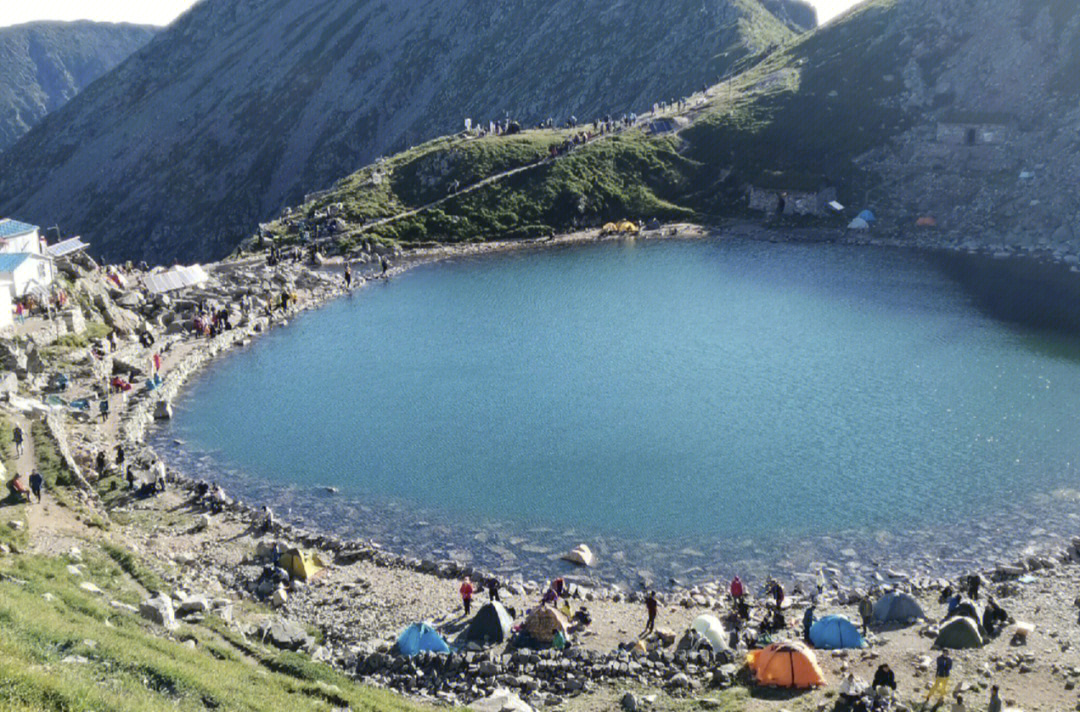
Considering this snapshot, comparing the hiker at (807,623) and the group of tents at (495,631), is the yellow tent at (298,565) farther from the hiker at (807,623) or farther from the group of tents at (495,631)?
the hiker at (807,623)

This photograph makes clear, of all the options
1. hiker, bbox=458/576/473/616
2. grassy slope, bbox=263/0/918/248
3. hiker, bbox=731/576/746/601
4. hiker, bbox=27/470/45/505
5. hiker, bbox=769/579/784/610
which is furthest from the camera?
grassy slope, bbox=263/0/918/248

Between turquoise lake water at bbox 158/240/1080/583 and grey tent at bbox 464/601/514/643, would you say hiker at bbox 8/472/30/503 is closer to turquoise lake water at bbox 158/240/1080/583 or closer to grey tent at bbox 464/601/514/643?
turquoise lake water at bbox 158/240/1080/583

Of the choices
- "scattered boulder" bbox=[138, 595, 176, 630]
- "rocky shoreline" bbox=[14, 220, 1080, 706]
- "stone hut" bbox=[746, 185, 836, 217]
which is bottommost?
"rocky shoreline" bbox=[14, 220, 1080, 706]

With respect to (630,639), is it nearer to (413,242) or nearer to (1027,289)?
(1027,289)

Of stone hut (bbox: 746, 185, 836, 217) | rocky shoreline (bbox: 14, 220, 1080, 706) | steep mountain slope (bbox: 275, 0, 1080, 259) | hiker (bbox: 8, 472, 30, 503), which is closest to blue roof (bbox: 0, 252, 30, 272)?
rocky shoreline (bbox: 14, 220, 1080, 706)

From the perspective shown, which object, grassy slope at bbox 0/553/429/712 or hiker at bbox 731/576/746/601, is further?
hiker at bbox 731/576/746/601

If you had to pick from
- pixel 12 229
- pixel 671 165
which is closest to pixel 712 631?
pixel 12 229

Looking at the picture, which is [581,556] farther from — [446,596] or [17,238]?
[17,238]

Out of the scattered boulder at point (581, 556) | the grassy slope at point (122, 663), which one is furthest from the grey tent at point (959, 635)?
the grassy slope at point (122, 663)

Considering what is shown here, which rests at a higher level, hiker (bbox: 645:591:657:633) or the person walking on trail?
the person walking on trail
